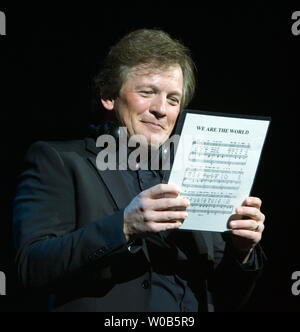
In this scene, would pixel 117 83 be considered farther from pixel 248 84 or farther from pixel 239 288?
pixel 248 84

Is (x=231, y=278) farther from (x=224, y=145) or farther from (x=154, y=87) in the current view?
(x=154, y=87)

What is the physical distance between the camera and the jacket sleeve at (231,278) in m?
1.87

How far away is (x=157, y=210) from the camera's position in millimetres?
1431

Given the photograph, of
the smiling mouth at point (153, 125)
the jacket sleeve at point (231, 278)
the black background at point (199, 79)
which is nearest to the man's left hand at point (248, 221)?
the jacket sleeve at point (231, 278)

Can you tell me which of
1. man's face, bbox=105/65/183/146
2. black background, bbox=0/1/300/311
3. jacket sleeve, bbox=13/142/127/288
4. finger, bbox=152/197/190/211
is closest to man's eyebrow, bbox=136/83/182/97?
man's face, bbox=105/65/183/146

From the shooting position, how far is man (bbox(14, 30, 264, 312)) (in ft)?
5.00

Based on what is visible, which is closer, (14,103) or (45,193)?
(45,193)

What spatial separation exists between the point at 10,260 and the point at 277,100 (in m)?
1.78

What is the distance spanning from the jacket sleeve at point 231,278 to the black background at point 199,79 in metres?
1.21

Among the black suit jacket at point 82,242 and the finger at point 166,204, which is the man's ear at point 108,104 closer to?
the black suit jacket at point 82,242

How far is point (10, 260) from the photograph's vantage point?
279 cm

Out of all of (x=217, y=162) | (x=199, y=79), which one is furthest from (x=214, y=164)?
(x=199, y=79)

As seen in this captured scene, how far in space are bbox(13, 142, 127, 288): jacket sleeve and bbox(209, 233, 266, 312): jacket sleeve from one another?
546 millimetres

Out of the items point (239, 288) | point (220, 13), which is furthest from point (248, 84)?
point (239, 288)
